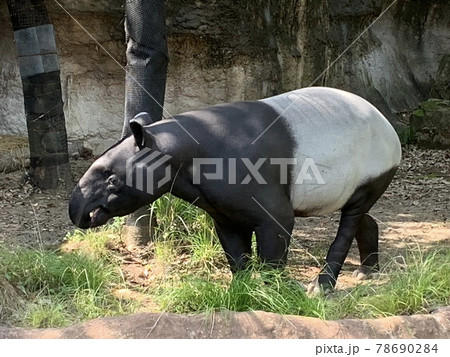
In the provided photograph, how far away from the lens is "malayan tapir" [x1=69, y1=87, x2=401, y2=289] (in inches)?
195

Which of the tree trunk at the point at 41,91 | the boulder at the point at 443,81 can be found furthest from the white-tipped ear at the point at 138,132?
the boulder at the point at 443,81

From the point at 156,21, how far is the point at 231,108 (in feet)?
4.69

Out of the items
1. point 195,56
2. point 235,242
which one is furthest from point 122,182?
point 195,56

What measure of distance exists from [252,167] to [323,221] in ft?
10.5

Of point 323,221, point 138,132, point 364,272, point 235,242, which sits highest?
point 138,132

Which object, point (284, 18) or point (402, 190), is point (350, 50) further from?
point (402, 190)

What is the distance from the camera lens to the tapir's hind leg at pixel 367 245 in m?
5.99

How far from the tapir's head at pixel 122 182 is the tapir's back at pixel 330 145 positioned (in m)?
0.90

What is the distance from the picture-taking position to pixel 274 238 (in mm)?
5059

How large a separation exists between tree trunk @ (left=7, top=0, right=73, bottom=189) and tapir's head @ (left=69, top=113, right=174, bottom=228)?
3.76 metres

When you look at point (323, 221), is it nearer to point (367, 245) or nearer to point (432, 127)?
point (367, 245)

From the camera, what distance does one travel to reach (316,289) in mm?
5344

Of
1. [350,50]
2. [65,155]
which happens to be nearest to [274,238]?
[65,155]

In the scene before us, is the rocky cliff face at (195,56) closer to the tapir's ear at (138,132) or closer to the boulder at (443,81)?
the boulder at (443,81)
